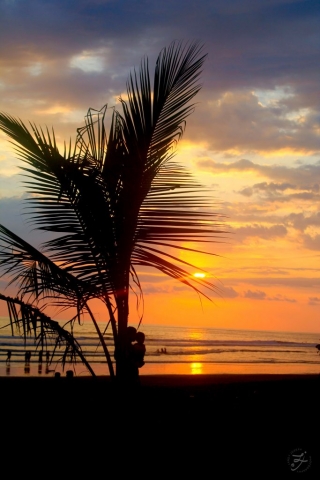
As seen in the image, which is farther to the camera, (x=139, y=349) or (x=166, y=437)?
(x=139, y=349)

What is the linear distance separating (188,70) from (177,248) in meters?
1.31

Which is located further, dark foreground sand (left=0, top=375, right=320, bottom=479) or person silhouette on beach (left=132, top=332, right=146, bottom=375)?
person silhouette on beach (left=132, top=332, right=146, bottom=375)

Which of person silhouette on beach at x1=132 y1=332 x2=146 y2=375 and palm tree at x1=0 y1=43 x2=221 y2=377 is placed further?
person silhouette on beach at x1=132 y1=332 x2=146 y2=375

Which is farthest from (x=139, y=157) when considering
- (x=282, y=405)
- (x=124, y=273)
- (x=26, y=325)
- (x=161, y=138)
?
(x=282, y=405)

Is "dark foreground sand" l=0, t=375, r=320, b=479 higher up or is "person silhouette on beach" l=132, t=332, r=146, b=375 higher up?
"person silhouette on beach" l=132, t=332, r=146, b=375

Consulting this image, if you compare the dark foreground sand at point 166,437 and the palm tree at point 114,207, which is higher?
the palm tree at point 114,207

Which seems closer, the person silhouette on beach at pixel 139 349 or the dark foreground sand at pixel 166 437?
the dark foreground sand at pixel 166 437

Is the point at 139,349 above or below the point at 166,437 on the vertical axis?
above

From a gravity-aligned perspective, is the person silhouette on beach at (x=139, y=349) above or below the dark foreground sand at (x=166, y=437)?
above

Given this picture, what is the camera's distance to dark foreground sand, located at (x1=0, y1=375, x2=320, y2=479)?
14.6ft

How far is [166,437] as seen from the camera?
15.3 ft

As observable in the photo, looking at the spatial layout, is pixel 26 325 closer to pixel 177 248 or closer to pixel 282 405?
pixel 177 248

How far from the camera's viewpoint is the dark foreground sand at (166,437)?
4.46 m

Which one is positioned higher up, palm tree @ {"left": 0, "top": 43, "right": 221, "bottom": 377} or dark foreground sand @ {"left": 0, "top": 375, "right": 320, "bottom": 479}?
palm tree @ {"left": 0, "top": 43, "right": 221, "bottom": 377}
